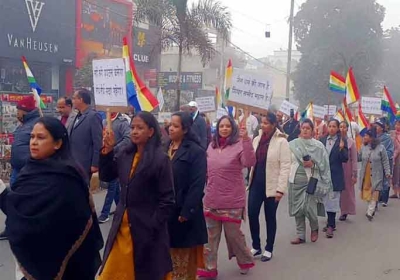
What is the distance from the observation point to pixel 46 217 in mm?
3248

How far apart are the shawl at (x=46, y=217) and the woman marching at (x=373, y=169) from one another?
694cm

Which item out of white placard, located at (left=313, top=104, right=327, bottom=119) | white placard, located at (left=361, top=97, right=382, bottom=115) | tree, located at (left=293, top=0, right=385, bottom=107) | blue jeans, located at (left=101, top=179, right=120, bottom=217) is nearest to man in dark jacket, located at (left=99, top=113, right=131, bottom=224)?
blue jeans, located at (left=101, top=179, right=120, bottom=217)

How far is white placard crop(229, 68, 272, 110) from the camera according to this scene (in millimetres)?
6352

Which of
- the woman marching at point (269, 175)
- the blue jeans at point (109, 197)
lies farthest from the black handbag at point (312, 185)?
the blue jeans at point (109, 197)

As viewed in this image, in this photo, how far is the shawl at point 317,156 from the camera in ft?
24.5

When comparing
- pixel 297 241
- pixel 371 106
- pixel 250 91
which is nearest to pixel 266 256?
pixel 297 241

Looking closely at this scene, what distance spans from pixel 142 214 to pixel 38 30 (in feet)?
77.8

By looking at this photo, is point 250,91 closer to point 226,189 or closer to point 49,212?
point 226,189

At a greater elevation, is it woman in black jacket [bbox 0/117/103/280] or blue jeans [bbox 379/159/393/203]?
woman in black jacket [bbox 0/117/103/280]

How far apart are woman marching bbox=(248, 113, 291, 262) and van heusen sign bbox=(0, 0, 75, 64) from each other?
20.2 meters

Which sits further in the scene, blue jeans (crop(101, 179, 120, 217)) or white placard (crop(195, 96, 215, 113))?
white placard (crop(195, 96, 215, 113))

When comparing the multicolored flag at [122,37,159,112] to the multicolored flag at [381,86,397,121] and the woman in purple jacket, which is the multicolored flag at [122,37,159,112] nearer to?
the woman in purple jacket

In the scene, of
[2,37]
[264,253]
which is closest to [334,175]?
[264,253]

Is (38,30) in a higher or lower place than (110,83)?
higher
